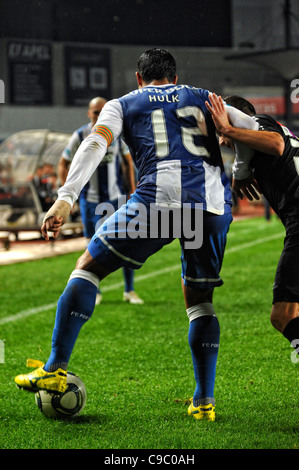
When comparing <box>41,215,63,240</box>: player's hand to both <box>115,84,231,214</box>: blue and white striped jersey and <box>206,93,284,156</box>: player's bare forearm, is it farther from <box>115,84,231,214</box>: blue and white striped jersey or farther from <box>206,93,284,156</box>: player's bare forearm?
<box>206,93,284,156</box>: player's bare forearm

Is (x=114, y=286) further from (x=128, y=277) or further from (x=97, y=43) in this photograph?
(x=97, y=43)

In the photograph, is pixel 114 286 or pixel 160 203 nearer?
pixel 160 203

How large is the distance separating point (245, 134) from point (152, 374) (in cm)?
184

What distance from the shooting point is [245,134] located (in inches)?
124

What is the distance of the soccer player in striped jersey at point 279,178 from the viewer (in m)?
3.19

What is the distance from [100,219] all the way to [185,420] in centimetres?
366

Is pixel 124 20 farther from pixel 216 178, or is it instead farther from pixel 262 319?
pixel 216 178

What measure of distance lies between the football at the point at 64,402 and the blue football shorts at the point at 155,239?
0.66 m

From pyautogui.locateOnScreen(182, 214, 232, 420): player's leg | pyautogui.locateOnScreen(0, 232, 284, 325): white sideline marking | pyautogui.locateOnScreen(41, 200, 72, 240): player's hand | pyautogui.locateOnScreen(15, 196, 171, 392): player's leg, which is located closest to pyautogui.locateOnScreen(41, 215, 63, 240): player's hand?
pyautogui.locateOnScreen(41, 200, 72, 240): player's hand

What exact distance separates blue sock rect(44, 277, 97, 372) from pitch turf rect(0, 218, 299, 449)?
0.36 meters

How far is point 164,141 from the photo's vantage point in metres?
3.22

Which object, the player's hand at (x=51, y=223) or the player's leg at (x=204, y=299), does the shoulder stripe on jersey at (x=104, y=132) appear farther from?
the player's leg at (x=204, y=299)

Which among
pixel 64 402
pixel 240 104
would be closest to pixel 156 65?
pixel 240 104

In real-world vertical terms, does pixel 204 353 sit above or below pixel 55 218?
below
